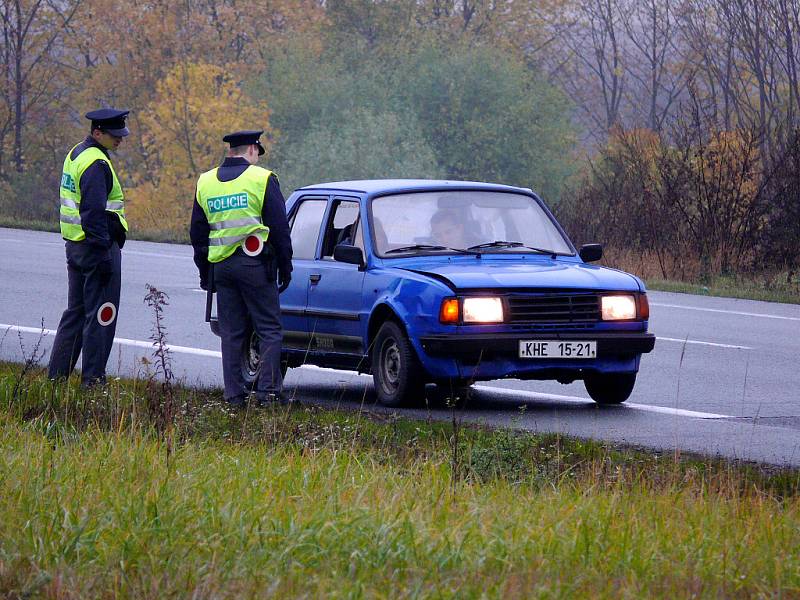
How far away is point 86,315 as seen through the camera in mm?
10664

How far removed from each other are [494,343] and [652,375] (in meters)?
3.31

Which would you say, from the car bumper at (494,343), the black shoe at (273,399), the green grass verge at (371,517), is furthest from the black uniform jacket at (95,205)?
the car bumper at (494,343)

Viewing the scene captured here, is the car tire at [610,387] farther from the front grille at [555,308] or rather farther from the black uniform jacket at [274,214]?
the black uniform jacket at [274,214]

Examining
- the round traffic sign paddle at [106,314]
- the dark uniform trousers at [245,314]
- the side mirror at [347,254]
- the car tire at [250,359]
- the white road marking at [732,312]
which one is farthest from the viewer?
the white road marking at [732,312]

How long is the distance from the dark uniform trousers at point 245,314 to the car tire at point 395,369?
2.74ft

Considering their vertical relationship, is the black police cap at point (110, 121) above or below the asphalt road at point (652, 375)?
above

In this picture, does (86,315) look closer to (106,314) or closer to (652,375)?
(106,314)

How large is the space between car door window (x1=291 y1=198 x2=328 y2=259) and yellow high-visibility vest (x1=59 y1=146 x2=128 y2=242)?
189 centimetres

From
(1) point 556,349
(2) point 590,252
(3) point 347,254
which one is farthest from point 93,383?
(2) point 590,252

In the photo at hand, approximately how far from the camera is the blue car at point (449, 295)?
10422 mm

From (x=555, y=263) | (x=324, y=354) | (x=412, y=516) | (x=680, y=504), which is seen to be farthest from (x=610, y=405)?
(x=412, y=516)

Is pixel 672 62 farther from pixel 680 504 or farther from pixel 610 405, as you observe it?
pixel 680 504

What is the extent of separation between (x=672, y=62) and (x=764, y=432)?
64716 millimetres

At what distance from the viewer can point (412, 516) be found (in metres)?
6.00
